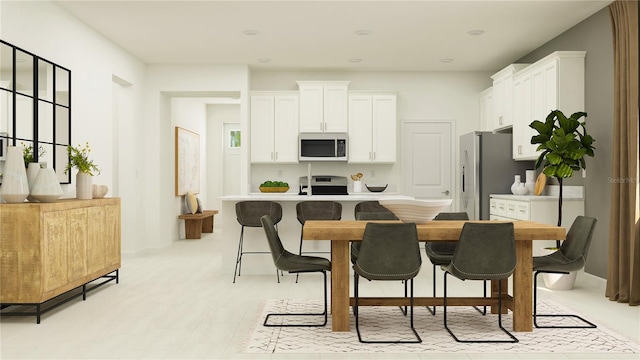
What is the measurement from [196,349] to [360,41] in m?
4.70

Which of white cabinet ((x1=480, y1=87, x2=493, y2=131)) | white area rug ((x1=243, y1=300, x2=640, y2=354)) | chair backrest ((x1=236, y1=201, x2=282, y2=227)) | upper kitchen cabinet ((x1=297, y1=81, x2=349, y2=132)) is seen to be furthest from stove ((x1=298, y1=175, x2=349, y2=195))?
white area rug ((x1=243, y1=300, x2=640, y2=354))

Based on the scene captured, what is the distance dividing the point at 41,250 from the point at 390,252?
2.58m

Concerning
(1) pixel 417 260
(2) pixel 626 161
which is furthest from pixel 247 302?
(2) pixel 626 161

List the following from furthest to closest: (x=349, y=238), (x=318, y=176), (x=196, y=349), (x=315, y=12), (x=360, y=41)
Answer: (x=318, y=176), (x=360, y=41), (x=315, y=12), (x=349, y=238), (x=196, y=349)

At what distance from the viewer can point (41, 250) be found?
13.4ft

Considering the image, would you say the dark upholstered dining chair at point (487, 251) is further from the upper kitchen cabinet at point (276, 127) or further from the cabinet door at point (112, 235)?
the upper kitchen cabinet at point (276, 127)

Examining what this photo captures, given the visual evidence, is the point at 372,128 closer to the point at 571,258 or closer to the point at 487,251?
the point at 571,258

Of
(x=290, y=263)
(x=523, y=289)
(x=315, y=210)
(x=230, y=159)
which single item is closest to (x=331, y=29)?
(x=315, y=210)

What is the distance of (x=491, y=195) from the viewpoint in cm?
717

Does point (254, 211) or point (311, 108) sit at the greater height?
point (311, 108)

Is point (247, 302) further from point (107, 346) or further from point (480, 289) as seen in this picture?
point (480, 289)

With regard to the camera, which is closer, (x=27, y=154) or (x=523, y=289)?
(x=523, y=289)

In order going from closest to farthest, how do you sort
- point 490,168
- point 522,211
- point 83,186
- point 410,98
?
point 83,186
point 522,211
point 490,168
point 410,98

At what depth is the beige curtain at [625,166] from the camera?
478cm
